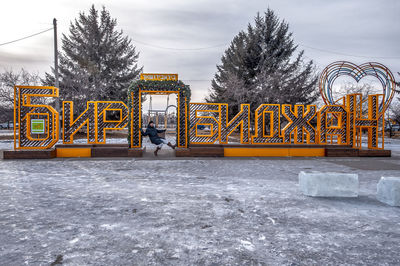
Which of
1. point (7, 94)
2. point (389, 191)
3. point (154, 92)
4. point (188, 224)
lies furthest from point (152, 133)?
point (7, 94)

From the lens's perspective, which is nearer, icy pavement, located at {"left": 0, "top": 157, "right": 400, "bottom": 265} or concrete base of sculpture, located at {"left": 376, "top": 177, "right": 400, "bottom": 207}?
icy pavement, located at {"left": 0, "top": 157, "right": 400, "bottom": 265}

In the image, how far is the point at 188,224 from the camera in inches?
157

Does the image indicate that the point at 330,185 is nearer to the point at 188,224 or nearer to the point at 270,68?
the point at 188,224

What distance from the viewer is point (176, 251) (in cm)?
312

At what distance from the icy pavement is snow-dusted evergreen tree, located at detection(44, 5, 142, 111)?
997 inches

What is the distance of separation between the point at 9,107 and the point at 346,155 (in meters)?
26.4

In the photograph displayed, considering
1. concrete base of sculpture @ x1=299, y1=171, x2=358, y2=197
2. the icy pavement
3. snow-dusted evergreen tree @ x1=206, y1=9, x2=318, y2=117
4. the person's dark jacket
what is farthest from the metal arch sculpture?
snow-dusted evergreen tree @ x1=206, y1=9, x2=318, y2=117

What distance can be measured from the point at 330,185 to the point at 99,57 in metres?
31.7

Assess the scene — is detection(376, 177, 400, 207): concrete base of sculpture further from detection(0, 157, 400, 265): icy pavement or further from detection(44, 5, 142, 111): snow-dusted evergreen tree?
detection(44, 5, 142, 111): snow-dusted evergreen tree

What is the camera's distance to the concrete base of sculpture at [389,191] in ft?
16.3

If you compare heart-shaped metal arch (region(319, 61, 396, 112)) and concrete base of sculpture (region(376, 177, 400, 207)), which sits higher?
heart-shaped metal arch (region(319, 61, 396, 112))

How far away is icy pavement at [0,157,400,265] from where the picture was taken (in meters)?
3.01

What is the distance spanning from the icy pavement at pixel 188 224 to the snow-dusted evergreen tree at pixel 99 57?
2532 cm

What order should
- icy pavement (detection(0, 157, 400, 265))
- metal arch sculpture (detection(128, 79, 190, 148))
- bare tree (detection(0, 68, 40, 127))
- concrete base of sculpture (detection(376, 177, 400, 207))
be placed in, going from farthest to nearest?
bare tree (detection(0, 68, 40, 127)), metal arch sculpture (detection(128, 79, 190, 148)), concrete base of sculpture (detection(376, 177, 400, 207)), icy pavement (detection(0, 157, 400, 265))
